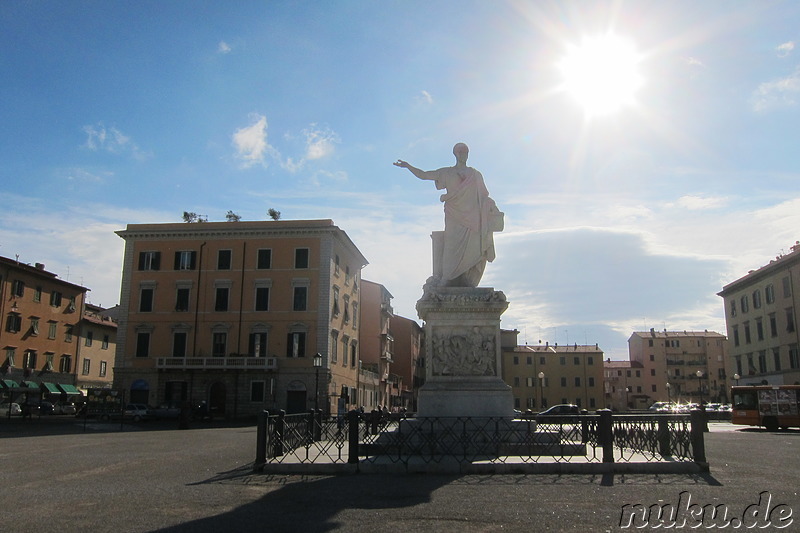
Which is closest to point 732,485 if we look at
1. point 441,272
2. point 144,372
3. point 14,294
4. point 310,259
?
point 441,272

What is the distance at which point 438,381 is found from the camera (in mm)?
11664

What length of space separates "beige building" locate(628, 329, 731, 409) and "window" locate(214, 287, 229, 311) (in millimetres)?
70308

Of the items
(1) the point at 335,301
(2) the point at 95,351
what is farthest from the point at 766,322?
(2) the point at 95,351

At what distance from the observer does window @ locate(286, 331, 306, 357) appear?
152ft

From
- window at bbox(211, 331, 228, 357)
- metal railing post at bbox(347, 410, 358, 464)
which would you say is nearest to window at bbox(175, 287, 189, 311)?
window at bbox(211, 331, 228, 357)

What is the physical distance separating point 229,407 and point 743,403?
32823mm

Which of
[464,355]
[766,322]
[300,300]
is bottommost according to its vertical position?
[464,355]

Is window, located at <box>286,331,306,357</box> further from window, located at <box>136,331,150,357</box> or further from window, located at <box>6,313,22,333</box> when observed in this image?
window, located at <box>6,313,22,333</box>

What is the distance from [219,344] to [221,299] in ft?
11.1

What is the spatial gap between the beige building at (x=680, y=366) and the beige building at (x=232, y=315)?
2574 inches

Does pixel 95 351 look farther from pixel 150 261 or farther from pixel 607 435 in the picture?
pixel 607 435

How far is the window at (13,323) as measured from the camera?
47.9 meters

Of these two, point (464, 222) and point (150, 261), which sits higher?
point (150, 261)

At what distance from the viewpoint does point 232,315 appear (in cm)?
4788
